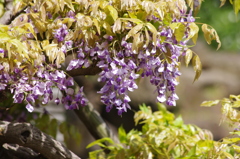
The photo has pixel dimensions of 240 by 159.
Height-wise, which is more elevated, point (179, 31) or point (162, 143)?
point (179, 31)

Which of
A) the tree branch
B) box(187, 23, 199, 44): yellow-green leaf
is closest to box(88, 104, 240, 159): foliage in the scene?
the tree branch

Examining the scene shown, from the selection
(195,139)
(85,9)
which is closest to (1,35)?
(85,9)

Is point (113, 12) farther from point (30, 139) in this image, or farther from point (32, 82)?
point (30, 139)

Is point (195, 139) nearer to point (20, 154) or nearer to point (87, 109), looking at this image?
point (87, 109)

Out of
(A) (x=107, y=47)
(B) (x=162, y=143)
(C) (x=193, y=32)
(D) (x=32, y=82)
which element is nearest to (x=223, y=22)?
(B) (x=162, y=143)

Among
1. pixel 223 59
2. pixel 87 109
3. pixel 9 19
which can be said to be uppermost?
pixel 9 19

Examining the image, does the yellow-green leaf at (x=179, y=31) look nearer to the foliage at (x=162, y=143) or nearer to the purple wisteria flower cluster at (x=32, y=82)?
the purple wisteria flower cluster at (x=32, y=82)

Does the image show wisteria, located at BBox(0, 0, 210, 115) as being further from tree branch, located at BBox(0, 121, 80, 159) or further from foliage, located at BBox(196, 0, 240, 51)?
foliage, located at BBox(196, 0, 240, 51)

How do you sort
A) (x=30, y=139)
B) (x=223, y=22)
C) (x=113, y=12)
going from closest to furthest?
1. (x=113, y=12)
2. (x=30, y=139)
3. (x=223, y=22)

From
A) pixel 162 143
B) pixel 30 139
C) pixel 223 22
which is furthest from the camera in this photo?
pixel 223 22
